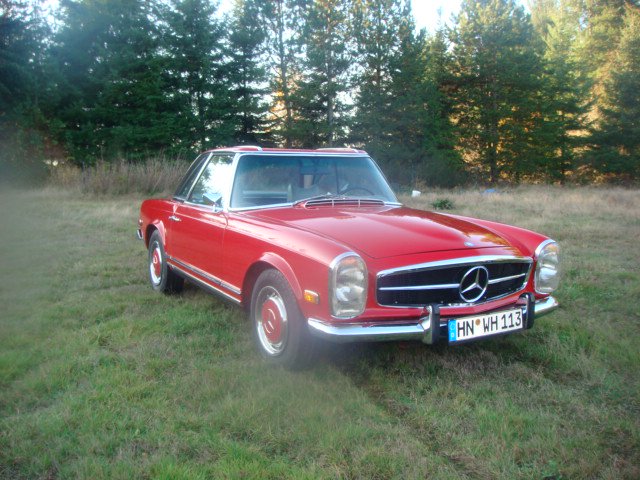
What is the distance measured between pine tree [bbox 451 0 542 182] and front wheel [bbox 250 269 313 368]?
101 feet

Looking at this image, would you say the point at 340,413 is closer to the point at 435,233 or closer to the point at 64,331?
the point at 435,233

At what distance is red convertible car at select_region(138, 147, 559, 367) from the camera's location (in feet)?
9.95

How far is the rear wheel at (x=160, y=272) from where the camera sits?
532 centimetres

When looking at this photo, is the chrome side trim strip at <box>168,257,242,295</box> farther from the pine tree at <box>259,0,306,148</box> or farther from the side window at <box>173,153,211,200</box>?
the pine tree at <box>259,0,306,148</box>

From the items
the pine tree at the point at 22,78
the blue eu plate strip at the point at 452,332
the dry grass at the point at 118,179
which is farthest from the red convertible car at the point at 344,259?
the pine tree at the point at 22,78

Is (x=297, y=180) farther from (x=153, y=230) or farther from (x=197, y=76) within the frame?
(x=197, y=76)

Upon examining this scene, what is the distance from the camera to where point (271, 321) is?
3.47m

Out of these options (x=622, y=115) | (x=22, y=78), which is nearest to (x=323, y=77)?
(x=22, y=78)

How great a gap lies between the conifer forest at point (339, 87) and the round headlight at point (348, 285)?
24262mm

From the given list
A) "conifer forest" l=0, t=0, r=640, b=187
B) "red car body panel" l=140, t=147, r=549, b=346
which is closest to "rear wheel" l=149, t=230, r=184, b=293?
"red car body panel" l=140, t=147, r=549, b=346

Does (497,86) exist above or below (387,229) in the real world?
above

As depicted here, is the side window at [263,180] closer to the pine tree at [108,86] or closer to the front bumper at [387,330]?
the front bumper at [387,330]

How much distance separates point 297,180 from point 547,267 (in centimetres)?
208

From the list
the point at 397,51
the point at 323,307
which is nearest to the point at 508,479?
the point at 323,307
